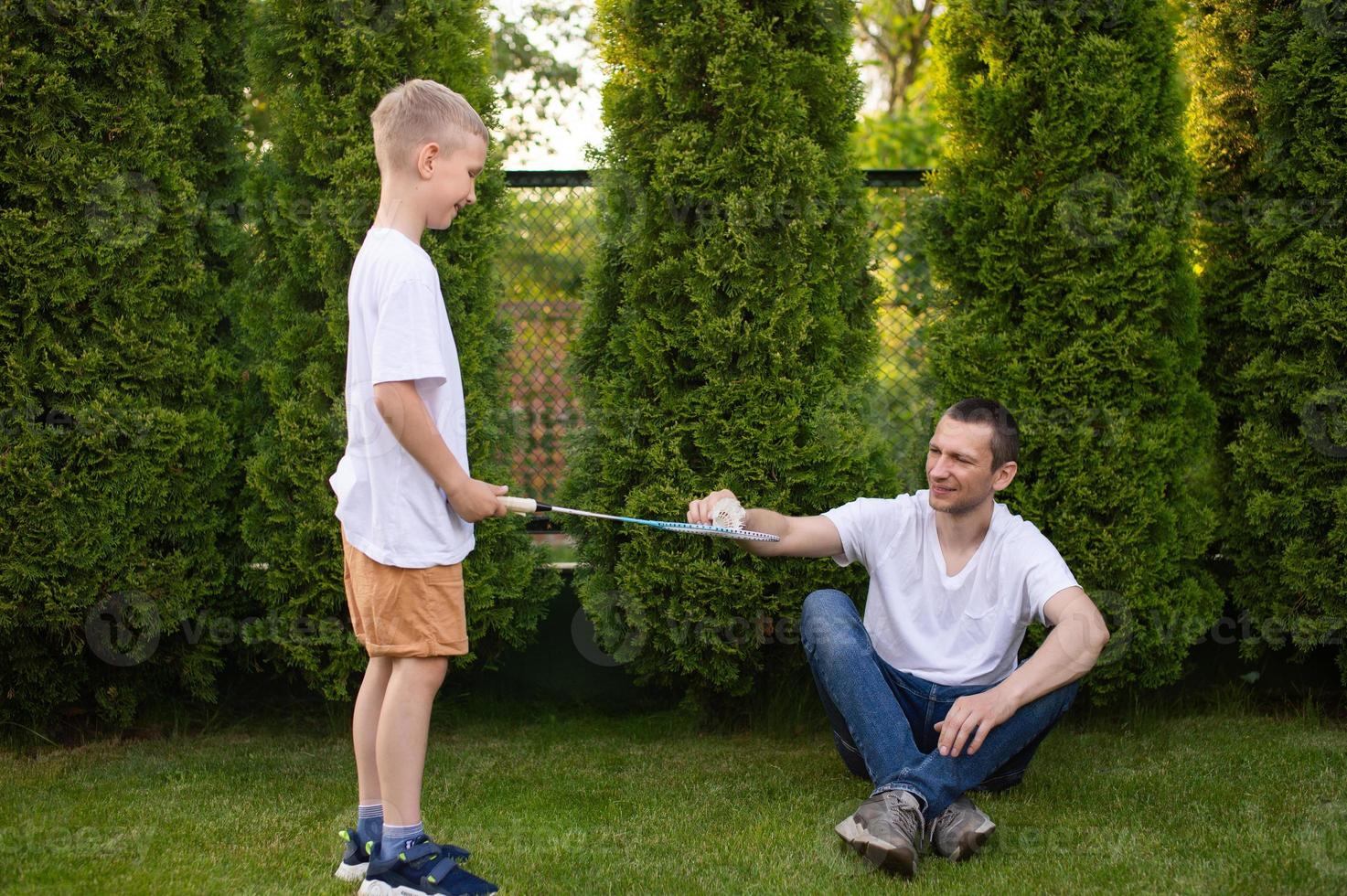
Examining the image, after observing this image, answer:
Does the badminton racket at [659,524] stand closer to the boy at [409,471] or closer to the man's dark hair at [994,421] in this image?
the boy at [409,471]

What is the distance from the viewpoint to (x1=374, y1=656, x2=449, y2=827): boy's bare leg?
2631 millimetres

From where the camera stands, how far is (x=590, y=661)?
16.3 feet

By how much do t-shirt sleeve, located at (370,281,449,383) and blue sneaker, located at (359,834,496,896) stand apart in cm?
105

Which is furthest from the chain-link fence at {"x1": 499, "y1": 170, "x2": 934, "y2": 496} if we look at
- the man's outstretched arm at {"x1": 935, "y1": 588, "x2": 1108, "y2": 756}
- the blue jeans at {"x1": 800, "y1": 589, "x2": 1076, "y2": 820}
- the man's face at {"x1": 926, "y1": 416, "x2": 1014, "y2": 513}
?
the man's outstretched arm at {"x1": 935, "y1": 588, "x2": 1108, "y2": 756}

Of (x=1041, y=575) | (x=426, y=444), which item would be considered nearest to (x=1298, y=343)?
(x=1041, y=575)

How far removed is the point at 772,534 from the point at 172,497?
7.47 feet

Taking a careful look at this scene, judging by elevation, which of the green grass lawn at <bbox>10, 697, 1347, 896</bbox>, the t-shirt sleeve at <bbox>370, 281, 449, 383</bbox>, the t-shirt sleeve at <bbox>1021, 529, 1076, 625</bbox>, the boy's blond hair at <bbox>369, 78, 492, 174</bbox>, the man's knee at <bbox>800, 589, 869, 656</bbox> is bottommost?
the green grass lawn at <bbox>10, 697, 1347, 896</bbox>

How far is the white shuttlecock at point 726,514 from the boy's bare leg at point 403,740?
3.10ft

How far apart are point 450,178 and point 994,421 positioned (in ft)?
5.51

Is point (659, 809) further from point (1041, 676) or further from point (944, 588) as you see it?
point (1041, 676)

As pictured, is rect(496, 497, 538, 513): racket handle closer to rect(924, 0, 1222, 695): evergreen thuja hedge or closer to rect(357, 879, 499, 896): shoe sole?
rect(357, 879, 499, 896): shoe sole

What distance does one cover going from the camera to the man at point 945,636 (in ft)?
9.98

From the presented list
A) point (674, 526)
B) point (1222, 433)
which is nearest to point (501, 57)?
point (1222, 433)

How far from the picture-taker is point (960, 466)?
3346 millimetres
